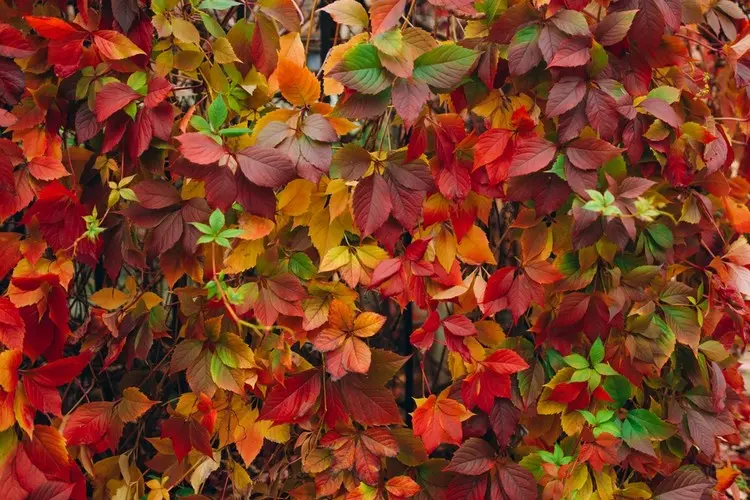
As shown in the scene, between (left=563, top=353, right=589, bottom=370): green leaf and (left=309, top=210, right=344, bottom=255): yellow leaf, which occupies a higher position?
(left=309, top=210, right=344, bottom=255): yellow leaf

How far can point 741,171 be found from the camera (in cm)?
177

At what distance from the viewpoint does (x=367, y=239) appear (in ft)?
4.77

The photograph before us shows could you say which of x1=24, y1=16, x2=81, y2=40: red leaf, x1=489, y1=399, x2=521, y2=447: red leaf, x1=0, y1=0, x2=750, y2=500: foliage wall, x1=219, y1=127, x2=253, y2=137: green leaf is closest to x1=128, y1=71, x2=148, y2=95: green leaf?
x1=0, y1=0, x2=750, y2=500: foliage wall

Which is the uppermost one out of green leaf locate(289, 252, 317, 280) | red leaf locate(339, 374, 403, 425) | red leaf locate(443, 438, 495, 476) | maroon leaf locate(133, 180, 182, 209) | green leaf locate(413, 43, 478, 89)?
green leaf locate(413, 43, 478, 89)

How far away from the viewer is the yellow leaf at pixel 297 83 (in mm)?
1325

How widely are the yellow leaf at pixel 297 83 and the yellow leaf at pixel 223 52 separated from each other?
12cm

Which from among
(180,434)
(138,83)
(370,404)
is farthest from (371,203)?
(180,434)

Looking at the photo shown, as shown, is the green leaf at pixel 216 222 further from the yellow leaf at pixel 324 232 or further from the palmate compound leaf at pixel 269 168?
the yellow leaf at pixel 324 232

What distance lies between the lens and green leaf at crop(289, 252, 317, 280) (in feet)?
4.71

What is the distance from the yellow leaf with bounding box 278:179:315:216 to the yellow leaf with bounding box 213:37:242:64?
256mm

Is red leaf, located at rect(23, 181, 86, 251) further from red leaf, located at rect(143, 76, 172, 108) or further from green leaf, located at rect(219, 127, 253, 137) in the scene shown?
green leaf, located at rect(219, 127, 253, 137)

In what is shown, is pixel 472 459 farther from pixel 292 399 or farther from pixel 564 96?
pixel 564 96

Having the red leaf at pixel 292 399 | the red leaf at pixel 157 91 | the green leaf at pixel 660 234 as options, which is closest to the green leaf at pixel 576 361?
the green leaf at pixel 660 234

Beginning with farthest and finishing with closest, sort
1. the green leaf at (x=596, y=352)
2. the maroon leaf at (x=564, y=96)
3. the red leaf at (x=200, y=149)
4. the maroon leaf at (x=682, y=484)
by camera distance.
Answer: the maroon leaf at (x=682, y=484) < the green leaf at (x=596, y=352) < the maroon leaf at (x=564, y=96) < the red leaf at (x=200, y=149)
